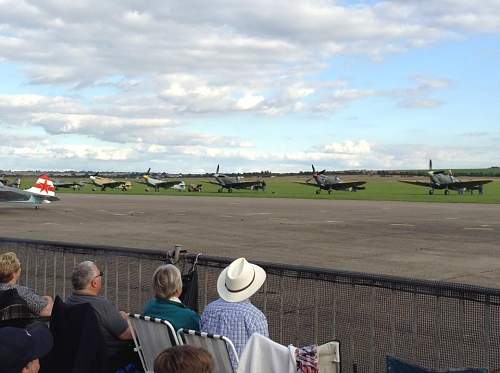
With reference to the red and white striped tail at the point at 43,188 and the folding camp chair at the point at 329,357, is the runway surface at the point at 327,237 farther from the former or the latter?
the red and white striped tail at the point at 43,188

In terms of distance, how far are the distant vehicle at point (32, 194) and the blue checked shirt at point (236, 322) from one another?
31492 mm

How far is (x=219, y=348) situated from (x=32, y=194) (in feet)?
116

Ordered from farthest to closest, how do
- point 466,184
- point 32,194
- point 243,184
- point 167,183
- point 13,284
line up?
1. point 167,183
2. point 243,184
3. point 466,184
4. point 32,194
5. point 13,284

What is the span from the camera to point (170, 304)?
469cm

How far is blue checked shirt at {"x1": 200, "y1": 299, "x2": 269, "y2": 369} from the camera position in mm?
4266

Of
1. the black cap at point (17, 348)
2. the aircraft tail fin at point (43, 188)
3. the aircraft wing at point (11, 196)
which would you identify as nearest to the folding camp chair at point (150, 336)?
the black cap at point (17, 348)

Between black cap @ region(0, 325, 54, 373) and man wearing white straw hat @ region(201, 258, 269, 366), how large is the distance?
4.53ft

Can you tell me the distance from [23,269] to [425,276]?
297 inches

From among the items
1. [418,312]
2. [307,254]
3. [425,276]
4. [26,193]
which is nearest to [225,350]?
[418,312]

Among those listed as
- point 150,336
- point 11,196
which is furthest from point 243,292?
point 11,196

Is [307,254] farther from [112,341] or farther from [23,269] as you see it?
[112,341]

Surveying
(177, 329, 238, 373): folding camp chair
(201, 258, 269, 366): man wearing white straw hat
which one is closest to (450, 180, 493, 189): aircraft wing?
(201, 258, 269, 366): man wearing white straw hat

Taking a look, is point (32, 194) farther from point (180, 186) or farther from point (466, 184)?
point (180, 186)

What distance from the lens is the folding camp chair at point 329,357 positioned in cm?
376
